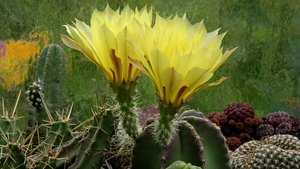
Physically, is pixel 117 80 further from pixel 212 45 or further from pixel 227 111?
pixel 227 111

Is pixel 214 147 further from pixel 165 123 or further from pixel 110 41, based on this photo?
pixel 110 41

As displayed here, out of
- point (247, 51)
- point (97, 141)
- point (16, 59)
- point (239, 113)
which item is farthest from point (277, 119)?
point (16, 59)

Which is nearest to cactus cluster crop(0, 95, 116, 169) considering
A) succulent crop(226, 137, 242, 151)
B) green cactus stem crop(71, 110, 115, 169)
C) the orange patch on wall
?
green cactus stem crop(71, 110, 115, 169)

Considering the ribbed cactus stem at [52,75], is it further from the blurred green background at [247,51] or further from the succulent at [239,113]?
the blurred green background at [247,51]

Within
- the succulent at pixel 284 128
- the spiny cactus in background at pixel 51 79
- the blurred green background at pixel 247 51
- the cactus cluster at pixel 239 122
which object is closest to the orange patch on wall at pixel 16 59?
the blurred green background at pixel 247 51

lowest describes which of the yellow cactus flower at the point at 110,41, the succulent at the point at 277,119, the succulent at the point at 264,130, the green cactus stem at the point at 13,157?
the green cactus stem at the point at 13,157

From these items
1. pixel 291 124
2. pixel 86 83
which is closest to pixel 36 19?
pixel 86 83

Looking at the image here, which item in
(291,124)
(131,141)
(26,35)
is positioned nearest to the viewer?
(131,141)
